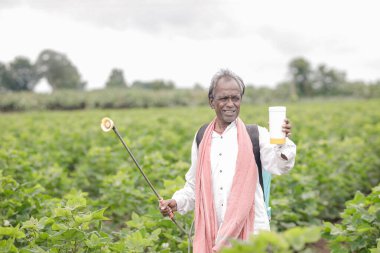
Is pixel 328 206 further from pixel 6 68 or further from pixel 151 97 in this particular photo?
pixel 6 68

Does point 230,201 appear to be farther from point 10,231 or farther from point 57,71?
point 57,71

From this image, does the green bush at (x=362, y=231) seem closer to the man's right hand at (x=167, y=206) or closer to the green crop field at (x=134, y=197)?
the green crop field at (x=134, y=197)

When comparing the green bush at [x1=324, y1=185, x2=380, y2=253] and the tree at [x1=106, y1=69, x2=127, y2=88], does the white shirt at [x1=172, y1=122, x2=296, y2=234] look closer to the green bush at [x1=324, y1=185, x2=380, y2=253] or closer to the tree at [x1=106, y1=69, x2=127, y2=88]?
the green bush at [x1=324, y1=185, x2=380, y2=253]

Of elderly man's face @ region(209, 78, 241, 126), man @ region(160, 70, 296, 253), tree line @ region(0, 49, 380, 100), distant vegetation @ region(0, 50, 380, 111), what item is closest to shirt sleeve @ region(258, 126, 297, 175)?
man @ region(160, 70, 296, 253)

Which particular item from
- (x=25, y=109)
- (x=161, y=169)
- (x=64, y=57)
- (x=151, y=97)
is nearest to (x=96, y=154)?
(x=161, y=169)

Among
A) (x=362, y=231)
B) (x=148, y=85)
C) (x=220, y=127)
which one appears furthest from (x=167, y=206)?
(x=148, y=85)

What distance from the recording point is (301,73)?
91375 millimetres

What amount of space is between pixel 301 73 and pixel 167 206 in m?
92.3

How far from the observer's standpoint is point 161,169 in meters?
5.45

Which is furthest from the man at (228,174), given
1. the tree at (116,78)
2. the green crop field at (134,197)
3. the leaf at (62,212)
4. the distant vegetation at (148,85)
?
the tree at (116,78)

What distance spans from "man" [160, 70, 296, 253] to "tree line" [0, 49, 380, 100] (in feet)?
252

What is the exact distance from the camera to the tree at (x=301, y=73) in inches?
3465

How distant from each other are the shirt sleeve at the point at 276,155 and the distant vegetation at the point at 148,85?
43122 mm

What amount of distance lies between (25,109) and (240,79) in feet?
135
